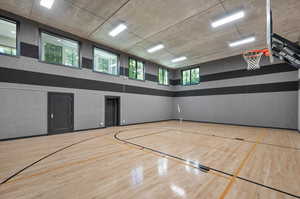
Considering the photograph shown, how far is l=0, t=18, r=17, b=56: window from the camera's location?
532 cm

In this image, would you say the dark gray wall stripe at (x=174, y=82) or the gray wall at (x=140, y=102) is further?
the dark gray wall stripe at (x=174, y=82)

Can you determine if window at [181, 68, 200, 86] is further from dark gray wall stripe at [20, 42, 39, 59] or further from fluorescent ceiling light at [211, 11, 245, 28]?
dark gray wall stripe at [20, 42, 39, 59]

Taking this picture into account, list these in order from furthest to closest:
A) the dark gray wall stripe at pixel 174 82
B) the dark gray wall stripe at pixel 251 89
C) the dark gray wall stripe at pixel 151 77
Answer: the dark gray wall stripe at pixel 174 82
the dark gray wall stripe at pixel 151 77
the dark gray wall stripe at pixel 251 89

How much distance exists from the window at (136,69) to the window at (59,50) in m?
3.66

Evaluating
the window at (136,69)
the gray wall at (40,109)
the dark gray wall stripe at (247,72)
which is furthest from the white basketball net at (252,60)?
the gray wall at (40,109)

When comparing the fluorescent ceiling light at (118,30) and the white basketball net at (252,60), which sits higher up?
the fluorescent ceiling light at (118,30)

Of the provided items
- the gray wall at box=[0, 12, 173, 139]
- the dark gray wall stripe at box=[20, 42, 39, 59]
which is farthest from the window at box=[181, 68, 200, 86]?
the dark gray wall stripe at box=[20, 42, 39, 59]

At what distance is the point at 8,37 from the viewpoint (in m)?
5.50

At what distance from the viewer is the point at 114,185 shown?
2.31 meters

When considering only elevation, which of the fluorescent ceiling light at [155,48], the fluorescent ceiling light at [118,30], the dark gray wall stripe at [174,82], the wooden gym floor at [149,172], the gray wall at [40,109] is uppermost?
the fluorescent ceiling light at [118,30]

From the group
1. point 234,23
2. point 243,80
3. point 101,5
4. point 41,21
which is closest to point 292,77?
point 243,80

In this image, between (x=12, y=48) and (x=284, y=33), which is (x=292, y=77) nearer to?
(x=284, y=33)

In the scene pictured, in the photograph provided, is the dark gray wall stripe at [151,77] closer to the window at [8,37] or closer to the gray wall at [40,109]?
the gray wall at [40,109]

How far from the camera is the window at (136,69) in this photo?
9.81 metres
